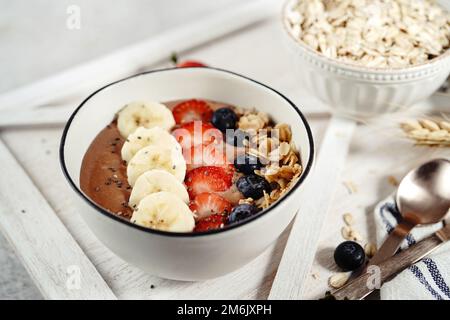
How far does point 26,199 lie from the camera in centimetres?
111

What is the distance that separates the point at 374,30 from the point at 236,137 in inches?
15.7

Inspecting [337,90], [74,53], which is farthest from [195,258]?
[74,53]

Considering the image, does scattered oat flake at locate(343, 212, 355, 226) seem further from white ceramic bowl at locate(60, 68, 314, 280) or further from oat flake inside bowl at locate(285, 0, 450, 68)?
oat flake inside bowl at locate(285, 0, 450, 68)

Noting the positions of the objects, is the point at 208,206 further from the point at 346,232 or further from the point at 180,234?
the point at 346,232

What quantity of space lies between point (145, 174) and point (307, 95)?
586 millimetres

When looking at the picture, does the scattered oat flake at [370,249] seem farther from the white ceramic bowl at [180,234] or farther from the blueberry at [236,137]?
the blueberry at [236,137]

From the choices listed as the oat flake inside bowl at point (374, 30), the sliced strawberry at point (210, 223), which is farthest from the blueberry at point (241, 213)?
the oat flake inside bowl at point (374, 30)

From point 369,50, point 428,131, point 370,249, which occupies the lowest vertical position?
point 370,249

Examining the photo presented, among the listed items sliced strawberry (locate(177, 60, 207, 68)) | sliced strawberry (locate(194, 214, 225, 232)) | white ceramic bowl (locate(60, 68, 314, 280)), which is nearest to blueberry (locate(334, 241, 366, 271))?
white ceramic bowl (locate(60, 68, 314, 280))

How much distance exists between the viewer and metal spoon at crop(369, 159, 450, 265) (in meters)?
1.05

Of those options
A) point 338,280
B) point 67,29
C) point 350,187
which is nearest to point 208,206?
point 338,280

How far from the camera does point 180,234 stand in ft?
2.65

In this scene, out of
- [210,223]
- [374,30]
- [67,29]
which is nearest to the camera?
[210,223]

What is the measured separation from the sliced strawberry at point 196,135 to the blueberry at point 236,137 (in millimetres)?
17
